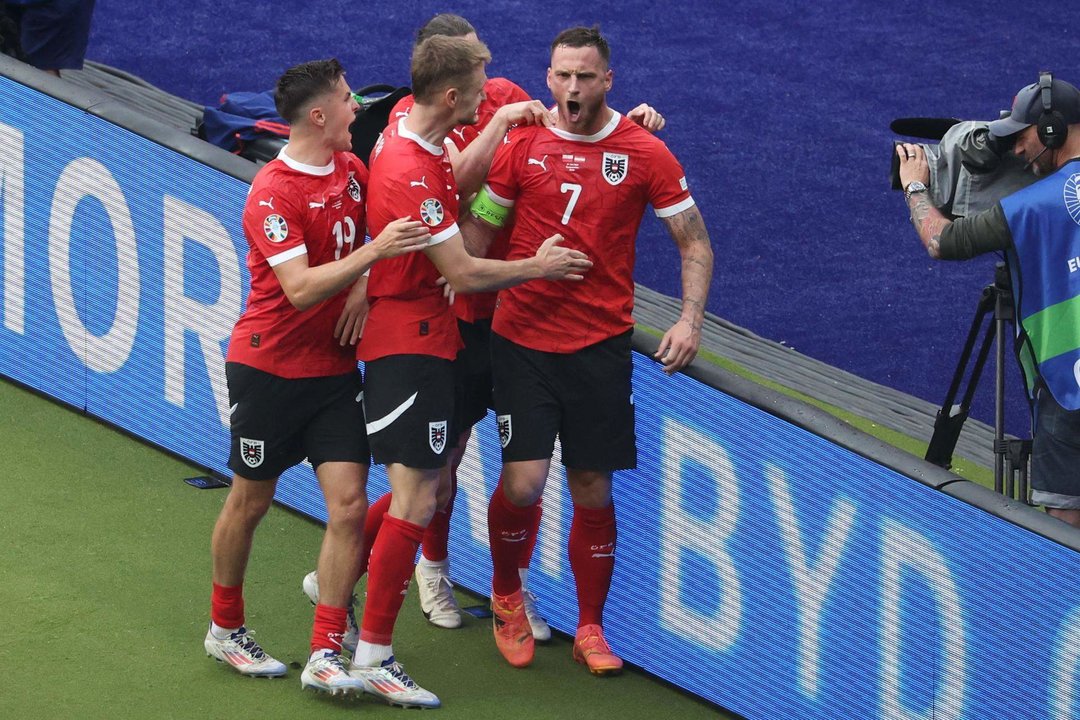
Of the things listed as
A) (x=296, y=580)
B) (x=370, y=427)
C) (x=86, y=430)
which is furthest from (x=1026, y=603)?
(x=86, y=430)

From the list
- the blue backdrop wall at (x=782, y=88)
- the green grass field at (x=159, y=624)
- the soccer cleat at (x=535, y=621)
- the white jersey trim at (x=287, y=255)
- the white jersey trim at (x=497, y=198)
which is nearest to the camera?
the white jersey trim at (x=287, y=255)

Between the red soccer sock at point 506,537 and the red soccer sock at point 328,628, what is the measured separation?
524mm

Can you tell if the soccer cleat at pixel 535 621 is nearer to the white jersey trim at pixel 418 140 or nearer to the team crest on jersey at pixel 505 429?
the team crest on jersey at pixel 505 429

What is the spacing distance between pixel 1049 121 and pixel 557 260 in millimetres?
1319

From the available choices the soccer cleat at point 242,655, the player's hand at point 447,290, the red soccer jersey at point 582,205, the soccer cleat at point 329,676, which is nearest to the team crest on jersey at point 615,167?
the red soccer jersey at point 582,205

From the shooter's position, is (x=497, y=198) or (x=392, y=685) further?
(x=497, y=198)

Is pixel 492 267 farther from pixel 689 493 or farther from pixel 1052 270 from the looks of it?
pixel 1052 270

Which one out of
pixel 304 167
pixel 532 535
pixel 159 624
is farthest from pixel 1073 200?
pixel 159 624

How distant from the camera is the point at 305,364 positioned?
4.24 m

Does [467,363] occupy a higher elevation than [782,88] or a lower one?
lower

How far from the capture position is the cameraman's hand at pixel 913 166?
182 inches

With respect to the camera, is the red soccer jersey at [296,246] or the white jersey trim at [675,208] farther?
the white jersey trim at [675,208]

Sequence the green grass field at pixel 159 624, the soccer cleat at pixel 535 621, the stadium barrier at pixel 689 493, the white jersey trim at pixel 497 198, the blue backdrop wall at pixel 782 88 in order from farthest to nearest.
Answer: the blue backdrop wall at pixel 782 88, the soccer cleat at pixel 535 621, the white jersey trim at pixel 497 198, the green grass field at pixel 159 624, the stadium barrier at pixel 689 493

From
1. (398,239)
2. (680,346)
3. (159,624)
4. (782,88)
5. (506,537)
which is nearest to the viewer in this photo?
(398,239)
